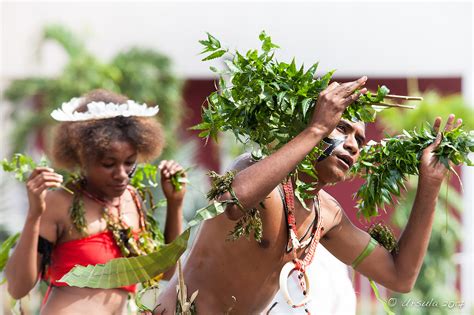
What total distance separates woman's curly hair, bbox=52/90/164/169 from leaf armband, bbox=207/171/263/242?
64.2 inches

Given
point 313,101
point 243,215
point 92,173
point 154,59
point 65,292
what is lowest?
point 154,59

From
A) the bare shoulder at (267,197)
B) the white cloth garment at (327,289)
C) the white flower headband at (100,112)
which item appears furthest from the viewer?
the white flower headband at (100,112)

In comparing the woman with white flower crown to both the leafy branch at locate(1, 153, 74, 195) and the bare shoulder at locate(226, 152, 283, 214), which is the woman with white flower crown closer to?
the leafy branch at locate(1, 153, 74, 195)

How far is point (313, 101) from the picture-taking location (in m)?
4.18

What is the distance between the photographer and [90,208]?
18.7ft

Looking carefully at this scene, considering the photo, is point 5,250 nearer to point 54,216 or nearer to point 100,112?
point 54,216

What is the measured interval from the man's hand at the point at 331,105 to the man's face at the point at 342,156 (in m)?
0.44

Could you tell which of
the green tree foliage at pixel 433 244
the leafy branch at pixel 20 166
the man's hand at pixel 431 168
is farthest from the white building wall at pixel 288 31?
the man's hand at pixel 431 168

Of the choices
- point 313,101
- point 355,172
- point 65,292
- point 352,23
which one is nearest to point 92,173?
point 65,292

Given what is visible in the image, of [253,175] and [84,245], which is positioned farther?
[84,245]

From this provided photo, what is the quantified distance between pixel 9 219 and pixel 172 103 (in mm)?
4052

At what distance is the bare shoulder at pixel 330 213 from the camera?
4.84 m

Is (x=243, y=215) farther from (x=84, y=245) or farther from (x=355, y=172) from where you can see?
(x=84, y=245)

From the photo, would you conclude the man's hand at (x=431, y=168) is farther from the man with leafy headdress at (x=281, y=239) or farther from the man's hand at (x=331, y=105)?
the man's hand at (x=331, y=105)
